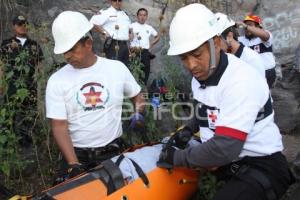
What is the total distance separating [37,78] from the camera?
444 cm

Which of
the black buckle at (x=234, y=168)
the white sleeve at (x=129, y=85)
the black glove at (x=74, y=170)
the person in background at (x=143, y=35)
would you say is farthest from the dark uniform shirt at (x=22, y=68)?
the person in background at (x=143, y=35)

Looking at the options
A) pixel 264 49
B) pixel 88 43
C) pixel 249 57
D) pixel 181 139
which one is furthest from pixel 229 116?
pixel 264 49

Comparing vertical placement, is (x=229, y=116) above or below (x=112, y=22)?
below

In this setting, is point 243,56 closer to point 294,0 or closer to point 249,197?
point 249,197

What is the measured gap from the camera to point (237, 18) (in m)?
9.49

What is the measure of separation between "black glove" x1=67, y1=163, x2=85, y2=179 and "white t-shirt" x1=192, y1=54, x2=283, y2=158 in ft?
3.31

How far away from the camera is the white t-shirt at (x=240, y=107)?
2.52 meters

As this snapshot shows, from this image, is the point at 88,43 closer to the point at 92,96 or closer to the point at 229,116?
the point at 92,96

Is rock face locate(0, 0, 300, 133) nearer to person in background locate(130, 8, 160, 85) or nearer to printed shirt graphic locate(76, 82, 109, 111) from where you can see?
person in background locate(130, 8, 160, 85)

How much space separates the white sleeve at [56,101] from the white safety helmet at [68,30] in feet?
0.96

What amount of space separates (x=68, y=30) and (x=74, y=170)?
3.49ft

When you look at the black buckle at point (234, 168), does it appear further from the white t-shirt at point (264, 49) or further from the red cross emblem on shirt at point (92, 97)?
the white t-shirt at point (264, 49)

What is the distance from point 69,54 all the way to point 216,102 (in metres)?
1.27

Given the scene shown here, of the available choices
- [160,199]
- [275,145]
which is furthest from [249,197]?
[160,199]
